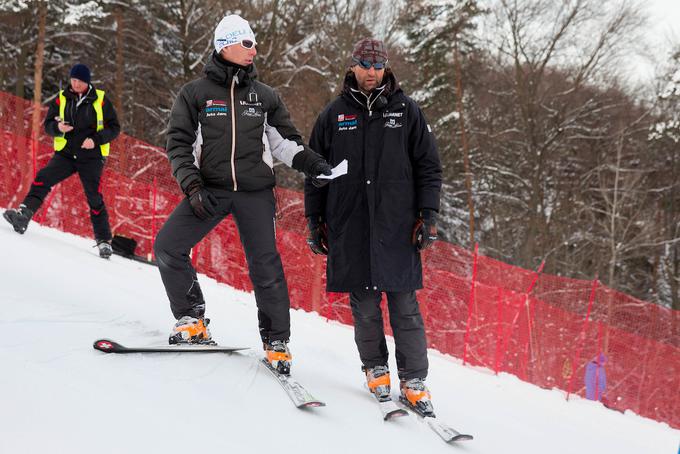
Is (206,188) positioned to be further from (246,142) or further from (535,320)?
(535,320)

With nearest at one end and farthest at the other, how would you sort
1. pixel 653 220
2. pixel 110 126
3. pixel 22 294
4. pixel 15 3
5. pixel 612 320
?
pixel 22 294, pixel 110 126, pixel 612 320, pixel 15 3, pixel 653 220

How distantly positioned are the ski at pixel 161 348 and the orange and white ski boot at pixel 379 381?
729 mm

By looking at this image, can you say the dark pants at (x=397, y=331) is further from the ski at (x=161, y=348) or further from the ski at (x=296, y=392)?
the ski at (x=161, y=348)

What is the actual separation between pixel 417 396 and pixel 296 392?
2.41 feet

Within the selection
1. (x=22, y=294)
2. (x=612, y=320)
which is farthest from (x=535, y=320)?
(x=22, y=294)

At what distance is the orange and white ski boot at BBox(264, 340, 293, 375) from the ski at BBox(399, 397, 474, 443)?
68 centimetres

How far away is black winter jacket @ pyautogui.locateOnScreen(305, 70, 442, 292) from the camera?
3.11 m

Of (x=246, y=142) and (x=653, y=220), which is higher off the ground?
(x=246, y=142)

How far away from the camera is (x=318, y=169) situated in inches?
118

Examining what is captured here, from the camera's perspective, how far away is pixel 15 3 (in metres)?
14.5

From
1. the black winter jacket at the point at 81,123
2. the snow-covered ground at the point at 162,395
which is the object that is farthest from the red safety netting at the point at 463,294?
the snow-covered ground at the point at 162,395

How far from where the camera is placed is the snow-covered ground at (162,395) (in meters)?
A: 2.02

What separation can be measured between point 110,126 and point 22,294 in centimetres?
281

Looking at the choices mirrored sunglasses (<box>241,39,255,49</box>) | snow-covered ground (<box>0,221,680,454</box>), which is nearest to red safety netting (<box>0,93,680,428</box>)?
snow-covered ground (<box>0,221,680,454</box>)
